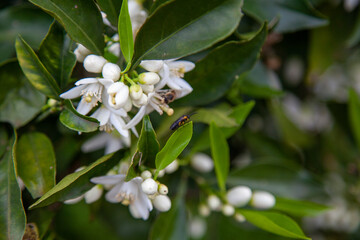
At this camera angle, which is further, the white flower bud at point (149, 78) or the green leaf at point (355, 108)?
the green leaf at point (355, 108)

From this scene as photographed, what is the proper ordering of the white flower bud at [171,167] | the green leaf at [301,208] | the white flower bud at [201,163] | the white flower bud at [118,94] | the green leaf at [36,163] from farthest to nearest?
the white flower bud at [201,163] → the green leaf at [301,208] → the white flower bud at [171,167] → the green leaf at [36,163] → the white flower bud at [118,94]

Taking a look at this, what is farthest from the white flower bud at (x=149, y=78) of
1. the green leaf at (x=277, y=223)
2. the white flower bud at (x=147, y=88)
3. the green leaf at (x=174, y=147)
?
the green leaf at (x=277, y=223)

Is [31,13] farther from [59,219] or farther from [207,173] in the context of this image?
[207,173]

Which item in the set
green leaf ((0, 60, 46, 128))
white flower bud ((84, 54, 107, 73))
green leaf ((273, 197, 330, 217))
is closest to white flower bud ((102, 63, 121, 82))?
white flower bud ((84, 54, 107, 73))

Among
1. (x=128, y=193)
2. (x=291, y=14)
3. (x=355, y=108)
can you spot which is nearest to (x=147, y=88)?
(x=128, y=193)

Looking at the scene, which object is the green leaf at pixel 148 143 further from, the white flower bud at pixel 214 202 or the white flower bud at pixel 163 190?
the white flower bud at pixel 214 202

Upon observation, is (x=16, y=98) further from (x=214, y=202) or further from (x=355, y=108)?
(x=355, y=108)

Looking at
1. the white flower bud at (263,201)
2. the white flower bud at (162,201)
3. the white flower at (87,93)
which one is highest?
the white flower at (87,93)
